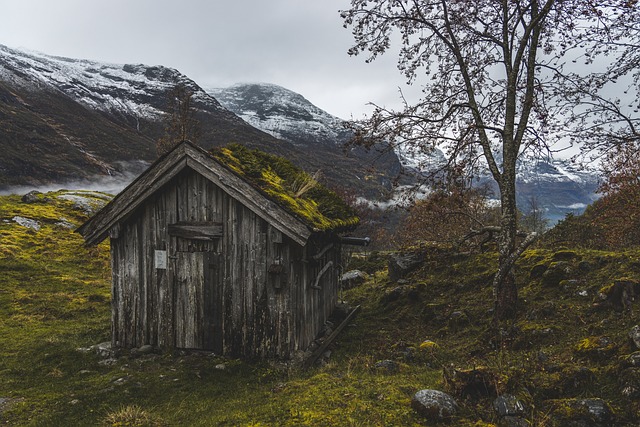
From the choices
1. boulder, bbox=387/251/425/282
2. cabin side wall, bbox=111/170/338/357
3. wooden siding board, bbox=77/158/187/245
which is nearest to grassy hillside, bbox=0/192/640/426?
cabin side wall, bbox=111/170/338/357

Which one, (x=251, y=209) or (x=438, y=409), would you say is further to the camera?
(x=251, y=209)

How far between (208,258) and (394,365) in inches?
186

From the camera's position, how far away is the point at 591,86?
783 centimetres

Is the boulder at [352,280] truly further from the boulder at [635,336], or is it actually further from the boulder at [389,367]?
the boulder at [635,336]

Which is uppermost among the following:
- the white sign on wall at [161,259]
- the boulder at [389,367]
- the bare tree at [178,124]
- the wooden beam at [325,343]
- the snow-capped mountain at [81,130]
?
the snow-capped mountain at [81,130]

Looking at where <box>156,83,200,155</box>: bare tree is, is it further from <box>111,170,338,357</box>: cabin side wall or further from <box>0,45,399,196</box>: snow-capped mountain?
<box>111,170,338,357</box>: cabin side wall

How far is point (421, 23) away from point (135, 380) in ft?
35.2

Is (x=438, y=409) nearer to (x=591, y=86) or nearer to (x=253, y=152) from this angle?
(x=591, y=86)

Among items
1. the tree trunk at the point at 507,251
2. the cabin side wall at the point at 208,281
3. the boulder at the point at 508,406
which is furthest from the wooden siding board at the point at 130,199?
the tree trunk at the point at 507,251

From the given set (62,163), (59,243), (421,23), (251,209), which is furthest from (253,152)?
(62,163)

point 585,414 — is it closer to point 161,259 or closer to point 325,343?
point 325,343

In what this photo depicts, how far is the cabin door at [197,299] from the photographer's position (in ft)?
28.1

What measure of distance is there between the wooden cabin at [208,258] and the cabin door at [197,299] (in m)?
0.02

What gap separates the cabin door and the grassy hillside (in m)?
0.40
